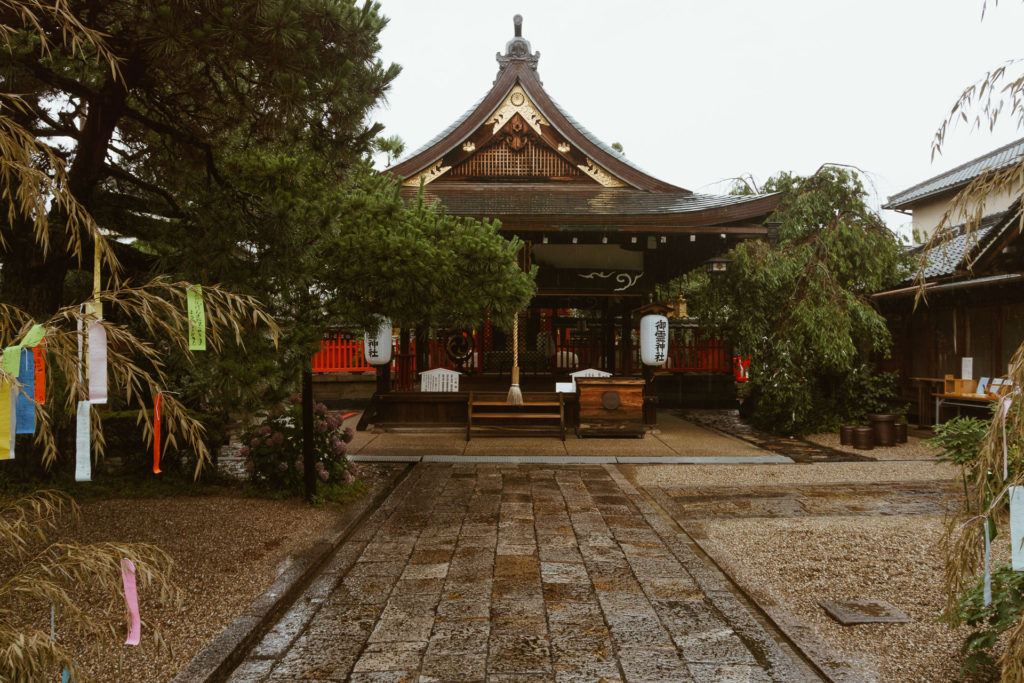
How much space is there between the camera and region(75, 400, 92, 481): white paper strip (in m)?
2.15

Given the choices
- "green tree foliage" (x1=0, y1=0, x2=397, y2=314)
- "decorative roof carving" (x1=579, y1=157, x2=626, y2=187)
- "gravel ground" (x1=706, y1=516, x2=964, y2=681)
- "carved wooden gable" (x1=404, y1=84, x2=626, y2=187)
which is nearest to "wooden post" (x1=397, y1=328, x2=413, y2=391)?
"carved wooden gable" (x1=404, y1=84, x2=626, y2=187)

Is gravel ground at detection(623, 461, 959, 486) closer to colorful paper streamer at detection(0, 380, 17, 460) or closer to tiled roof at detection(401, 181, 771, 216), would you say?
tiled roof at detection(401, 181, 771, 216)

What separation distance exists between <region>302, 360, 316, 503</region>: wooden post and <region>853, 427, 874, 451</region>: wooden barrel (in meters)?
8.51

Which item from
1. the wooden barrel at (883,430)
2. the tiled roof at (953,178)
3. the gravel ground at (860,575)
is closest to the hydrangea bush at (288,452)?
the gravel ground at (860,575)

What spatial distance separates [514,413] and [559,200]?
4019mm

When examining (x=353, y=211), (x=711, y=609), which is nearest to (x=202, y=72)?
(x=353, y=211)

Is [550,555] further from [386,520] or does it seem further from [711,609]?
[386,520]

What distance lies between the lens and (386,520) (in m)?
6.41

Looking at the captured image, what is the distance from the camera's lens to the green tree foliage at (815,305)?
38.0 feet

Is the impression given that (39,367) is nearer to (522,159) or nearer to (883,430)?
(883,430)

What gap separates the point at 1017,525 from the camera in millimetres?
2150

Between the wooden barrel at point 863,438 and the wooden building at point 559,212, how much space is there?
352 centimetres

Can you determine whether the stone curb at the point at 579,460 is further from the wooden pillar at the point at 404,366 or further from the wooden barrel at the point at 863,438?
the wooden pillar at the point at 404,366

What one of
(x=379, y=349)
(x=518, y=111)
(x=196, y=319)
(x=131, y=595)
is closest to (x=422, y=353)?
(x=379, y=349)
